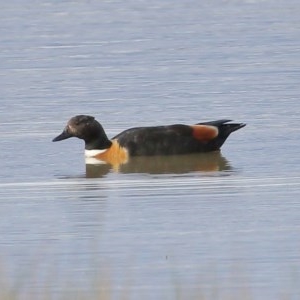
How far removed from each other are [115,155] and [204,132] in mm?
829

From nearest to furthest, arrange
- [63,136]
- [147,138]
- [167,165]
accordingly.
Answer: [167,165], [147,138], [63,136]

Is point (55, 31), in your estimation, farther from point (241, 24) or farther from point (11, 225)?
point (11, 225)

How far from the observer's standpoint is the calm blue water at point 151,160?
9172 millimetres

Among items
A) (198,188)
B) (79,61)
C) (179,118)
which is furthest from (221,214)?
(79,61)

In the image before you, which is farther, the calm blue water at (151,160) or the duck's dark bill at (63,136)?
the duck's dark bill at (63,136)

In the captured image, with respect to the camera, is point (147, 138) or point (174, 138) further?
point (174, 138)

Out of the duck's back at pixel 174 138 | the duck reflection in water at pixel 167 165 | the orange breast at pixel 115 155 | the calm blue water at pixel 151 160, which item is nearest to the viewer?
the calm blue water at pixel 151 160

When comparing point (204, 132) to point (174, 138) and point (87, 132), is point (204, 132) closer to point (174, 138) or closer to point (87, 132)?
point (174, 138)

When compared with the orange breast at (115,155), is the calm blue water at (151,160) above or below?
above

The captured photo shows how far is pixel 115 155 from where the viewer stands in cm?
1425

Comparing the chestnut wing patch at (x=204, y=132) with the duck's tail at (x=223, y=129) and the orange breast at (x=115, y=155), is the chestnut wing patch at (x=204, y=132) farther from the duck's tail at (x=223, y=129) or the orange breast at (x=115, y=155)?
the orange breast at (x=115, y=155)

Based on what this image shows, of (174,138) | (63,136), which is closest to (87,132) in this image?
(63,136)

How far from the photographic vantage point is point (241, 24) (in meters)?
21.9

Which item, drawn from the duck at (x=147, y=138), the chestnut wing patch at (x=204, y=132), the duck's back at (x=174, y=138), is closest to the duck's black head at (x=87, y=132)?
the duck at (x=147, y=138)
